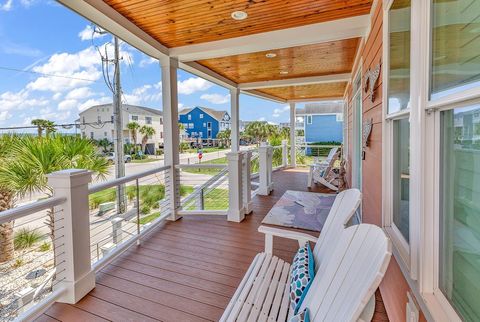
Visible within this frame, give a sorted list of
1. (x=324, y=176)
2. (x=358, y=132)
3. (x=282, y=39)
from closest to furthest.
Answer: (x=282, y=39), (x=358, y=132), (x=324, y=176)

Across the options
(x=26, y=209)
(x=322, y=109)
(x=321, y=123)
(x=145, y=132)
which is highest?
(x=322, y=109)

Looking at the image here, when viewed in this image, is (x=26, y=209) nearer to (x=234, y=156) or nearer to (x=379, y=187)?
(x=234, y=156)

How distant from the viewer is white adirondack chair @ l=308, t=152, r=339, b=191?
20.7ft

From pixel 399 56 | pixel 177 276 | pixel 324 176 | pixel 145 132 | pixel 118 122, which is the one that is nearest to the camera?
pixel 399 56

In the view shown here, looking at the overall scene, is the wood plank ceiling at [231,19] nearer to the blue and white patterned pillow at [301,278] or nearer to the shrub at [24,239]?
the blue and white patterned pillow at [301,278]

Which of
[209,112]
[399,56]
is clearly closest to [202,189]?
[399,56]

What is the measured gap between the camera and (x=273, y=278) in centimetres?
171

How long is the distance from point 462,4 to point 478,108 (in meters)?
0.38

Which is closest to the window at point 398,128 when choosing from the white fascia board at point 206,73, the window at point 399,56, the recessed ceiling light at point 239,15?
the window at point 399,56

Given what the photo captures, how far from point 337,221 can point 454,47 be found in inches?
45.3

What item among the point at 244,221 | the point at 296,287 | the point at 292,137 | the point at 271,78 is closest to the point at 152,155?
the point at 292,137

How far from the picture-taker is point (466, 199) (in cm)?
83

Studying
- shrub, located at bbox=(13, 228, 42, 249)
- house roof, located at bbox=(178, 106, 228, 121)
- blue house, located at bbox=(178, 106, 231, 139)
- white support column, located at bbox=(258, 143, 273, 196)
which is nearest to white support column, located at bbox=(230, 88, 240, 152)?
white support column, located at bbox=(258, 143, 273, 196)

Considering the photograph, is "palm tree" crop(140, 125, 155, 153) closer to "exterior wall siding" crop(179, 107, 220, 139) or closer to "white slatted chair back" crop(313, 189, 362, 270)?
"exterior wall siding" crop(179, 107, 220, 139)
